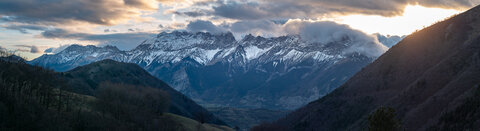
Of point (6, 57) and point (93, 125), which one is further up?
point (6, 57)

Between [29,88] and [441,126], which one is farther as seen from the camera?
[441,126]

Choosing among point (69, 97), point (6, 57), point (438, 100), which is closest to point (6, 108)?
point (69, 97)

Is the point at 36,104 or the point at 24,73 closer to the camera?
the point at 36,104

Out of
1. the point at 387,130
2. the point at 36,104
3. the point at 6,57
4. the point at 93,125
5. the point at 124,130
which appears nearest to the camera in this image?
the point at 387,130

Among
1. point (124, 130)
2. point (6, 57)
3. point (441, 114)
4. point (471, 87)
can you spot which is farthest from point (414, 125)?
point (6, 57)

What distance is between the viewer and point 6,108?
13000cm

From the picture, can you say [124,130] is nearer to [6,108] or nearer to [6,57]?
[6,108]

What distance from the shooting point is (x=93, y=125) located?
Answer: 160 m

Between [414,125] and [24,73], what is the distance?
160405 mm

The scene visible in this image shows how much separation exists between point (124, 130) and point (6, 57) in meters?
67.8

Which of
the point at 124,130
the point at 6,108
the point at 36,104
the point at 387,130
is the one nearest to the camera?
the point at 387,130

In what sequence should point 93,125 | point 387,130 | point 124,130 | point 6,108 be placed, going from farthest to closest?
point 124,130, point 93,125, point 6,108, point 387,130

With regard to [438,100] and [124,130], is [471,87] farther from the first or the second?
[124,130]

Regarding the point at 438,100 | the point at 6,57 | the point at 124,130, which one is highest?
the point at 6,57
